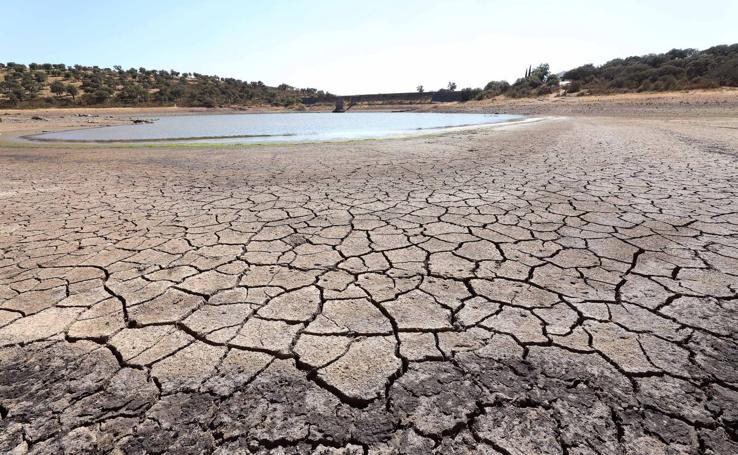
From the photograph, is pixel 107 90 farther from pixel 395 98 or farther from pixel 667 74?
pixel 667 74

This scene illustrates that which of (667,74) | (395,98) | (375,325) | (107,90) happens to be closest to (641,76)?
(667,74)

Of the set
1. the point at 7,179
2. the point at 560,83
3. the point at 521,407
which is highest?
the point at 560,83

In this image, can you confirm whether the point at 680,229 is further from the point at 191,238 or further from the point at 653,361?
the point at 191,238

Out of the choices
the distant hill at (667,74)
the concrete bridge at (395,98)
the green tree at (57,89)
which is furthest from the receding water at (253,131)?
the concrete bridge at (395,98)

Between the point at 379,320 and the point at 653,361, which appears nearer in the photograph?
the point at 653,361

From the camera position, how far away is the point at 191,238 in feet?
9.96

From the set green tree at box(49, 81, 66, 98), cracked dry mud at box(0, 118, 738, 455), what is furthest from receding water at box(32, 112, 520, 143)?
green tree at box(49, 81, 66, 98)

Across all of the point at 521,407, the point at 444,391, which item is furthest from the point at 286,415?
the point at 521,407

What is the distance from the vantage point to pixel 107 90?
41.2 m

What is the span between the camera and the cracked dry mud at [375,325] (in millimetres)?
1270

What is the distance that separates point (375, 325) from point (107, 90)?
169 ft

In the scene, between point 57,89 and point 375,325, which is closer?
point 375,325

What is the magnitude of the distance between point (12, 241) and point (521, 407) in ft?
12.9

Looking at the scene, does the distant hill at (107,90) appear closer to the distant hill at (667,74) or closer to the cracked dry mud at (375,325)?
the distant hill at (667,74)
